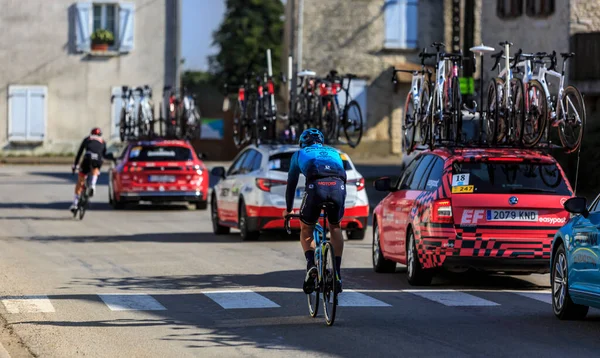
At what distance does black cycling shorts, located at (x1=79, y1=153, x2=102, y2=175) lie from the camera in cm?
2702

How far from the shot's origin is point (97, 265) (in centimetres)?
1731

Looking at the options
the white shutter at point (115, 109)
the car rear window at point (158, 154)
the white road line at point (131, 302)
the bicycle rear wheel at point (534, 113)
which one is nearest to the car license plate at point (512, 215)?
the bicycle rear wheel at point (534, 113)

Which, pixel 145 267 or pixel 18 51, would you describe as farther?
pixel 18 51

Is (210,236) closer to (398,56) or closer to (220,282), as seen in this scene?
(220,282)

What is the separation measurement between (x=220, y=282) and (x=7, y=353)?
5.73m

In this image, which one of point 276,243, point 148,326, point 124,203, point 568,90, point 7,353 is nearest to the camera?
point 7,353

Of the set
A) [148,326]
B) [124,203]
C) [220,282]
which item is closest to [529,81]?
[220,282]

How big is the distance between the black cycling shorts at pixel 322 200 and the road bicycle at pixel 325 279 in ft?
0.20

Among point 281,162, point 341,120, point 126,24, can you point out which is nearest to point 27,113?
point 126,24

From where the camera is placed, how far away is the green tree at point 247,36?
9100 centimetres

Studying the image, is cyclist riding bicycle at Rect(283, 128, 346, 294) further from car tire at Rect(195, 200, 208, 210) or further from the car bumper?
car tire at Rect(195, 200, 208, 210)

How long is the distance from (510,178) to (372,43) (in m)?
39.9

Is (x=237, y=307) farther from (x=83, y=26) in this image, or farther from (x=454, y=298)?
(x=83, y=26)

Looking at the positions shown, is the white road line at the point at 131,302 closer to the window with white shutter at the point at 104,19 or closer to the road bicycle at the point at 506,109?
the road bicycle at the point at 506,109
